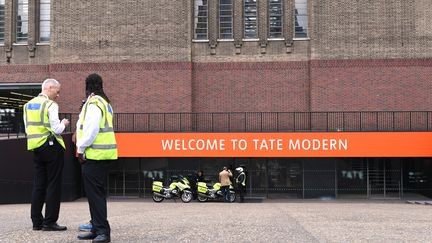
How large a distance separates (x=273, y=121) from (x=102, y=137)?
19.1 meters

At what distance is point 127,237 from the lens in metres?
5.18

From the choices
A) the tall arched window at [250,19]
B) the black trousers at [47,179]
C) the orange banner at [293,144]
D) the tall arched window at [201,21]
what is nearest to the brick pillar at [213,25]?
the tall arched window at [201,21]

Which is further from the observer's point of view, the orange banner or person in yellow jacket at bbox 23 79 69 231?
the orange banner

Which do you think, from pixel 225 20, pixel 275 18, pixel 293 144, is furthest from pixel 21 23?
pixel 293 144

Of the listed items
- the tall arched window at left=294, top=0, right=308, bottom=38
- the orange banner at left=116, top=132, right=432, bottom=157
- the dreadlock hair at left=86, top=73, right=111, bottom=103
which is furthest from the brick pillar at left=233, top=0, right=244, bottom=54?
Answer: the dreadlock hair at left=86, top=73, right=111, bottom=103

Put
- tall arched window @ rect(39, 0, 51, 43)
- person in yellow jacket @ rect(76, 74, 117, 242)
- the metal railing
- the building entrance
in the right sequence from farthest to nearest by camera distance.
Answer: tall arched window @ rect(39, 0, 51, 43), the building entrance, the metal railing, person in yellow jacket @ rect(76, 74, 117, 242)

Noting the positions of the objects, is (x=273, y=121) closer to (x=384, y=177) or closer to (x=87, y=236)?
(x=384, y=177)

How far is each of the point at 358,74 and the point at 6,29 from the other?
18954 millimetres

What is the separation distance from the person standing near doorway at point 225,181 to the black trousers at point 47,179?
51.8ft

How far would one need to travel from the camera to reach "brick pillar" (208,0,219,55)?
24250mm

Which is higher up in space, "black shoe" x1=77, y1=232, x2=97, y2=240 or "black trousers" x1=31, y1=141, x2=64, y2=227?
"black trousers" x1=31, y1=141, x2=64, y2=227

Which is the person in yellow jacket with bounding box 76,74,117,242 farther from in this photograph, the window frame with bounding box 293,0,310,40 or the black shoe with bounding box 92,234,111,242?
the window frame with bounding box 293,0,310,40

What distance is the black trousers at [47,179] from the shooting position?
5.64 meters

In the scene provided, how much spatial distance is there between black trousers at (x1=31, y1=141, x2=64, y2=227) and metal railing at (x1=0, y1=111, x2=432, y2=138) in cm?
1748
